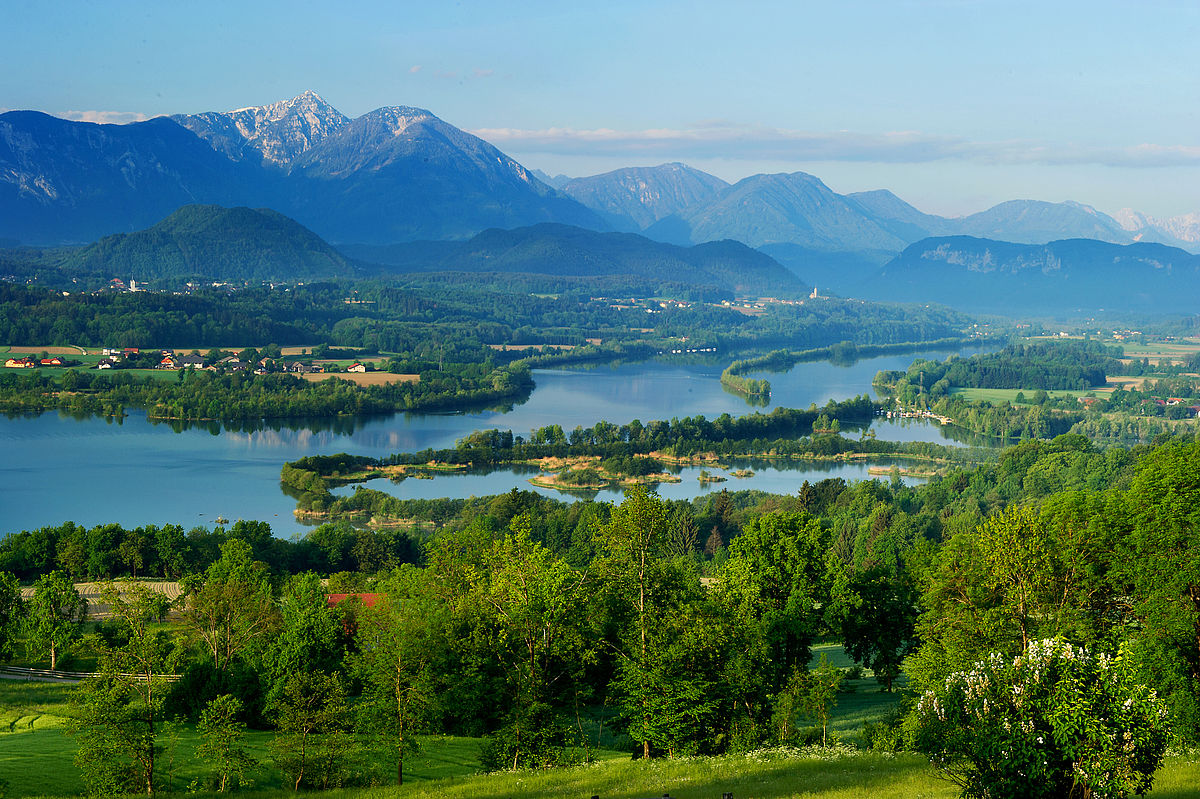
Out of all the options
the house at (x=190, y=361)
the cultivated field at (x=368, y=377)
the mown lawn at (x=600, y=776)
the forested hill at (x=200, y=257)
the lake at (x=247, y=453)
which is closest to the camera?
the mown lawn at (x=600, y=776)

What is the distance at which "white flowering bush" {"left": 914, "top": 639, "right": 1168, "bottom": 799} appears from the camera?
8.31m

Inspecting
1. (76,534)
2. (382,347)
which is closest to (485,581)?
(76,534)

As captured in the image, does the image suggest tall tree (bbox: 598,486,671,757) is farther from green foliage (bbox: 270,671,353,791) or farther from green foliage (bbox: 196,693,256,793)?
green foliage (bbox: 196,693,256,793)

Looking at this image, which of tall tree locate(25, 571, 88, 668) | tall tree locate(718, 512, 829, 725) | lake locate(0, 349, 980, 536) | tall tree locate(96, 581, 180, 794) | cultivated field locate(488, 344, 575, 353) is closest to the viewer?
tall tree locate(96, 581, 180, 794)

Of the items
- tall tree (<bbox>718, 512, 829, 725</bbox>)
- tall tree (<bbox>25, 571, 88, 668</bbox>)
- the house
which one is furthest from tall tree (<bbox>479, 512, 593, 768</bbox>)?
the house

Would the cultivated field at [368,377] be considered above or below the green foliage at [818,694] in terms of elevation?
below

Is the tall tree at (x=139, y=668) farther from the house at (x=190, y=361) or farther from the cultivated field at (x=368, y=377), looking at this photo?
the house at (x=190, y=361)

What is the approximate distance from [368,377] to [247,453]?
2847cm

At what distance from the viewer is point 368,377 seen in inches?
3322

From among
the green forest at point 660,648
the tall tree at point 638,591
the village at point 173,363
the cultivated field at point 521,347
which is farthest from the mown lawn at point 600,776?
the cultivated field at point 521,347

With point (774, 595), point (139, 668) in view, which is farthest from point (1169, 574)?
point (139, 668)

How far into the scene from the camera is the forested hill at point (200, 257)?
582ft

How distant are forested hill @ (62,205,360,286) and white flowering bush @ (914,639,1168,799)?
17169 cm

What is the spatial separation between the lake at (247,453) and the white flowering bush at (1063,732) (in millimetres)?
34349
